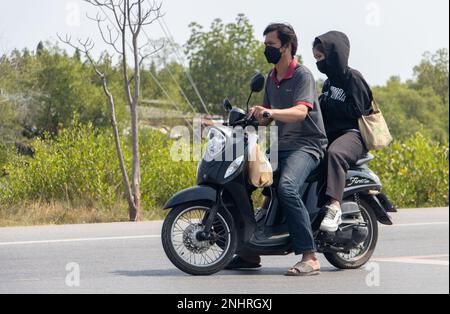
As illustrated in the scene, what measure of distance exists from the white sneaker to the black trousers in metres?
0.10

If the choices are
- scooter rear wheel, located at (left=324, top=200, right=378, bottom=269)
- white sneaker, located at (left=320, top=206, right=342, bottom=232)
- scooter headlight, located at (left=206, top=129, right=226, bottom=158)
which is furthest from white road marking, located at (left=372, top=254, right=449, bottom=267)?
scooter headlight, located at (left=206, top=129, right=226, bottom=158)

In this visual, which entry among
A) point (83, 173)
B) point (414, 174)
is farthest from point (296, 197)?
point (414, 174)

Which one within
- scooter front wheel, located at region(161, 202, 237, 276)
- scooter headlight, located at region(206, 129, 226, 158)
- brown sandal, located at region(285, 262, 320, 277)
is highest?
scooter headlight, located at region(206, 129, 226, 158)

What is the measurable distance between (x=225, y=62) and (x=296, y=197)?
46.3 meters

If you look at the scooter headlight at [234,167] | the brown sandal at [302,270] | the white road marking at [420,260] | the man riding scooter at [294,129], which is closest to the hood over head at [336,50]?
the man riding scooter at [294,129]

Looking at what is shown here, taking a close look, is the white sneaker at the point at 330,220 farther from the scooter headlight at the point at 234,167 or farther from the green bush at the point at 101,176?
the green bush at the point at 101,176

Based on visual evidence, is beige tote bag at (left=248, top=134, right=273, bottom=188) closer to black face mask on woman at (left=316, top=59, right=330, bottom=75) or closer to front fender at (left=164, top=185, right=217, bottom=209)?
front fender at (left=164, top=185, right=217, bottom=209)

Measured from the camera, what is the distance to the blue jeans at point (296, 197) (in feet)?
25.0

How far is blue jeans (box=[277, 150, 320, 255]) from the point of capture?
7.62m

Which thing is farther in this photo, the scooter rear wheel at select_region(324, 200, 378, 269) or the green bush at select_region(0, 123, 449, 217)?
the green bush at select_region(0, 123, 449, 217)

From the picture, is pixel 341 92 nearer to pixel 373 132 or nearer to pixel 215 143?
pixel 373 132

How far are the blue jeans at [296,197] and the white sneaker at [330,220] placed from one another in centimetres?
13
